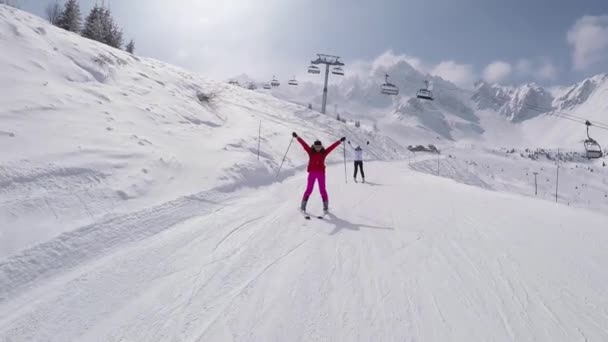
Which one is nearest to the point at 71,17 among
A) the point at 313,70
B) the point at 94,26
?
the point at 94,26

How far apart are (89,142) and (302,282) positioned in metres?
6.53

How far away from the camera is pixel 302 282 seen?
13.1ft

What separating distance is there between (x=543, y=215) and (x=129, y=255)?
9.41 meters

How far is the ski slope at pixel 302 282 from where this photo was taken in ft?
10.2

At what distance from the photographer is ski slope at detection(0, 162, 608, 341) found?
3123mm

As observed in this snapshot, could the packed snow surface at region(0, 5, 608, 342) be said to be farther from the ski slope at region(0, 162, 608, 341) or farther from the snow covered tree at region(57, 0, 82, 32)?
the snow covered tree at region(57, 0, 82, 32)

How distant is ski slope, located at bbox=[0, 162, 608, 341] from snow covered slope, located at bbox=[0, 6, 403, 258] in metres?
0.79

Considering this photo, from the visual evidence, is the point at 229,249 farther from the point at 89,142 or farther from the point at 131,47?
the point at 131,47

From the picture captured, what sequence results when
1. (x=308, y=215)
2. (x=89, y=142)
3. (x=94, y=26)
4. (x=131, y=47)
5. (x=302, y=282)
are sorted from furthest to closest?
(x=131, y=47)
(x=94, y=26)
(x=89, y=142)
(x=308, y=215)
(x=302, y=282)

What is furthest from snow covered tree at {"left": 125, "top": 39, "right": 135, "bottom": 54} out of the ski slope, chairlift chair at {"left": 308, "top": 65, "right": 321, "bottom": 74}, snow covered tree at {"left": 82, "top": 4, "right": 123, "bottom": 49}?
the ski slope

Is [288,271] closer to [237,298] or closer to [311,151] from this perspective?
[237,298]

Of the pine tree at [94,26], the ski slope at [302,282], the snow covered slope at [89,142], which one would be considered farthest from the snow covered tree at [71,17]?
the ski slope at [302,282]

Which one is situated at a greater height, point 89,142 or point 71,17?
point 71,17

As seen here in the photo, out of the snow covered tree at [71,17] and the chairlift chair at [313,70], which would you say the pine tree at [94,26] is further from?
the chairlift chair at [313,70]
